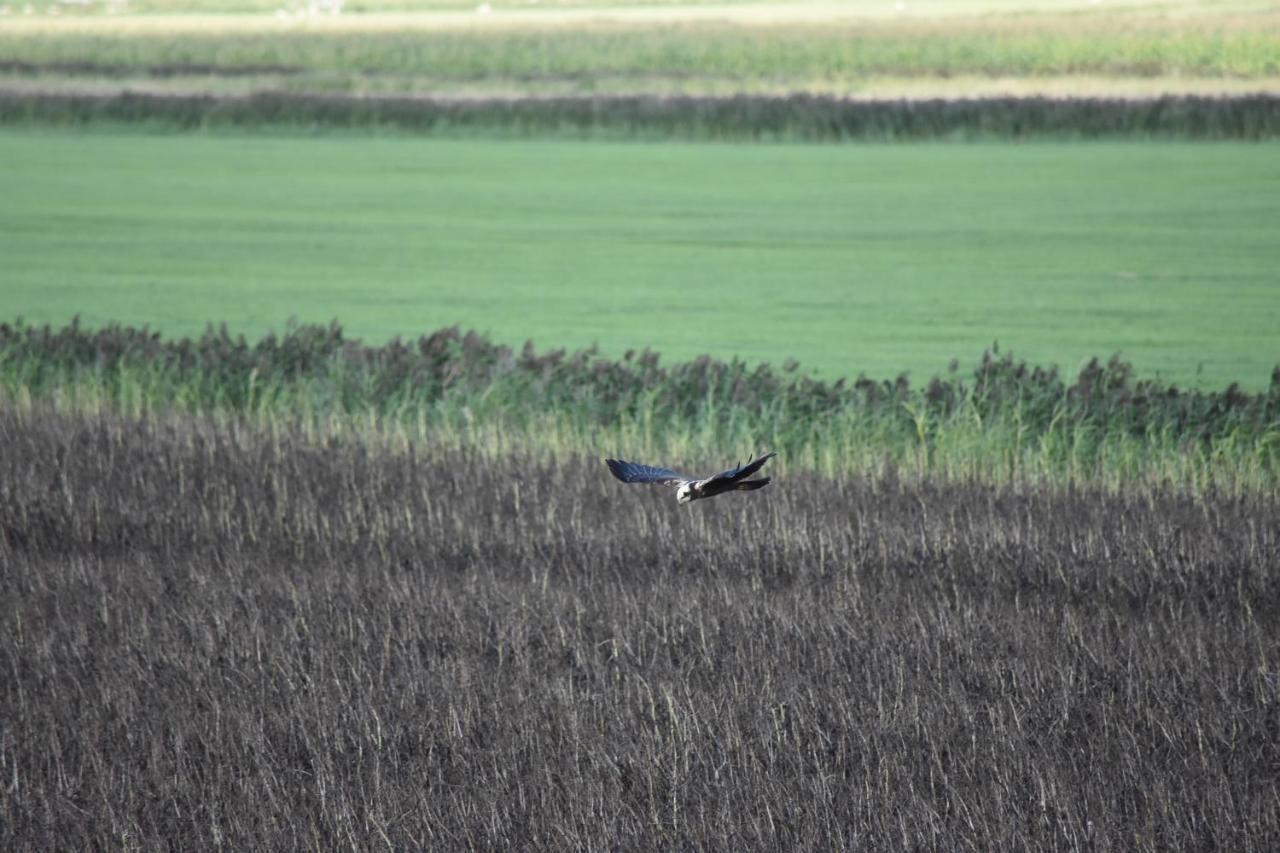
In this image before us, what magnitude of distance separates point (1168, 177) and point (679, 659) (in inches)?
686

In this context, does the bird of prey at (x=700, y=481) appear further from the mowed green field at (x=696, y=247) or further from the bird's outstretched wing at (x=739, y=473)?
the mowed green field at (x=696, y=247)

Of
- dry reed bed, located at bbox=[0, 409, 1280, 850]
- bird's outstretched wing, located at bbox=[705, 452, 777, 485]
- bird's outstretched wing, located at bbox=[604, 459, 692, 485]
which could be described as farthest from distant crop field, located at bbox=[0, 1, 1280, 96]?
bird's outstretched wing, located at bbox=[705, 452, 777, 485]

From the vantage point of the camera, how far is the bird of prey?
2613 mm

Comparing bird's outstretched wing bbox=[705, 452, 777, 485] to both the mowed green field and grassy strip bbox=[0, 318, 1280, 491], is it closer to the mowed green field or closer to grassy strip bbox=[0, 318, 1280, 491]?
grassy strip bbox=[0, 318, 1280, 491]

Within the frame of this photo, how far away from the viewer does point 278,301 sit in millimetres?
15094

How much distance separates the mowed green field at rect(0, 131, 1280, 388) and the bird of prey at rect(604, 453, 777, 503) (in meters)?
7.74

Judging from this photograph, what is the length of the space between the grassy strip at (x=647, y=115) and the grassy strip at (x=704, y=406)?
15.3m

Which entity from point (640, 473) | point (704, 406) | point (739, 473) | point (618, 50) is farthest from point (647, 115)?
point (739, 473)

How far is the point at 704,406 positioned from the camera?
9.07m

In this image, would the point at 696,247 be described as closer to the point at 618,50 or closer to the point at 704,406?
the point at 704,406

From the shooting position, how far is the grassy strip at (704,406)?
819 centimetres

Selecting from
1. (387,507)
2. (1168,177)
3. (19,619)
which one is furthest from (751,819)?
(1168,177)

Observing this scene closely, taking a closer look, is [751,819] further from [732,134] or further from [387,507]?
[732,134]

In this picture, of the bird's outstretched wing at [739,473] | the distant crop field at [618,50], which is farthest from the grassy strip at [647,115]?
the bird's outstretched wing at [739,473]
